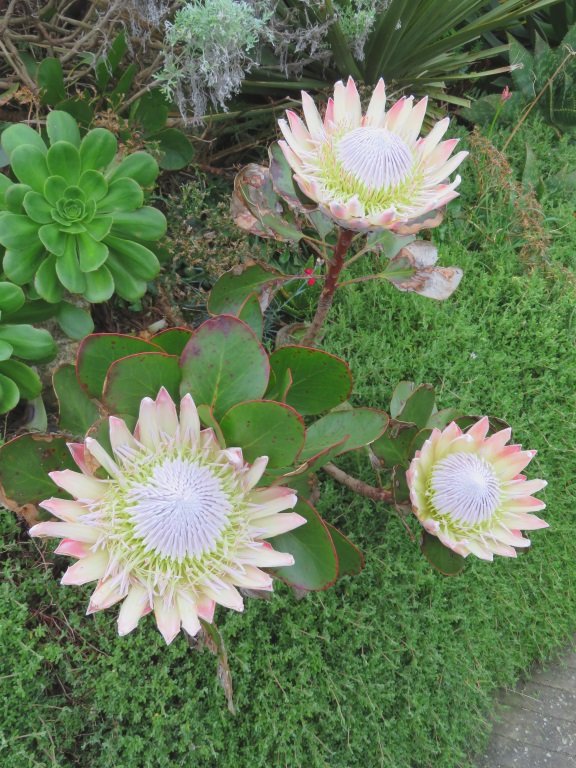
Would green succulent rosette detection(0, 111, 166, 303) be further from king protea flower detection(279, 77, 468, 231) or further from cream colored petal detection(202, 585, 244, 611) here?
cream colored petal detection(202, 585, 244, 611)

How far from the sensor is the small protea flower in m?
1.36

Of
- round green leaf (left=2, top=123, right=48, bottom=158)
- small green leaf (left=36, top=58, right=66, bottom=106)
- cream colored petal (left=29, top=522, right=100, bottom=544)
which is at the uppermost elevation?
small green leaf (left=36, top=58, right=66, bottom=106)

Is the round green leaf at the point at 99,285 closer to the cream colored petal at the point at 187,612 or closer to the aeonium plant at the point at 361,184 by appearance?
the aeonium plant at the point at 361,184

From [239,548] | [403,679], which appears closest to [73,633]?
[239,548]

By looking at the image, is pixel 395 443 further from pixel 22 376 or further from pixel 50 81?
pixel 50 81

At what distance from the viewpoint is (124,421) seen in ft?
3.36

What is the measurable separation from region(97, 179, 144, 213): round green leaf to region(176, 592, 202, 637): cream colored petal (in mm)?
992

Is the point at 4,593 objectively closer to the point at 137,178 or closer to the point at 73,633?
the point at 73,633

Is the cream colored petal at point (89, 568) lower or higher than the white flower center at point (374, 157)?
lower

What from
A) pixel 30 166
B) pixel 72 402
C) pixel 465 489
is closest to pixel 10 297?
pixel 30 166

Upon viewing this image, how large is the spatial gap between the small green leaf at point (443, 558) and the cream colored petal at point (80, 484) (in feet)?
2.44

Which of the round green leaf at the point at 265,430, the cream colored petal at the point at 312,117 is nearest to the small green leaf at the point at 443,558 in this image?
the round green leaf at the point at 265,430

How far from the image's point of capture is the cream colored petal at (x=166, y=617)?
969 millimetres

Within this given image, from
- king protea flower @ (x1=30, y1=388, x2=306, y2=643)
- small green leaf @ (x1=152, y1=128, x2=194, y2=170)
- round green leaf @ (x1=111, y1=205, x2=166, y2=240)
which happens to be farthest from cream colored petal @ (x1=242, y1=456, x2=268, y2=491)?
small green leaf @ (x1=152, y1=128, x2=194, y2=170)
